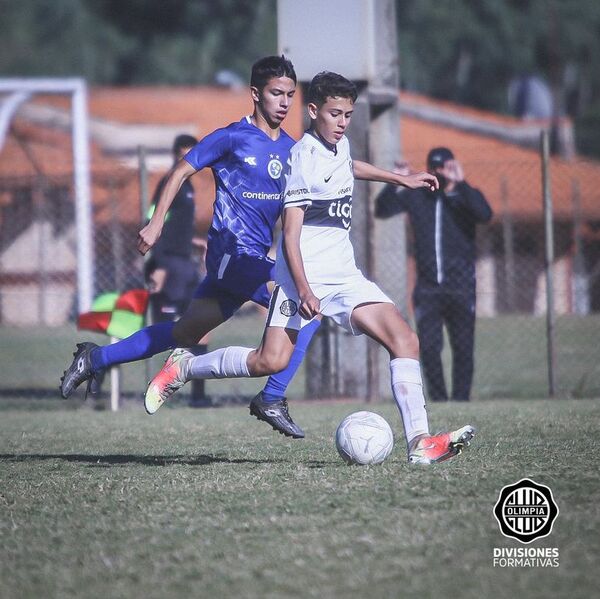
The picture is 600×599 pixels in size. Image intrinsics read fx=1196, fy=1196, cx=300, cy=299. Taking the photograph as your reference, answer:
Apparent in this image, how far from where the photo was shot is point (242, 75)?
44875mm

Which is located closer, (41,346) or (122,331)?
(122,331)

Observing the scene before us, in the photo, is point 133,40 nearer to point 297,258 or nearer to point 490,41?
point 490,41

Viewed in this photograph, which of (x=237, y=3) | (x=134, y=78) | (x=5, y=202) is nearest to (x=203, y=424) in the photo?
(x=5, y=202)

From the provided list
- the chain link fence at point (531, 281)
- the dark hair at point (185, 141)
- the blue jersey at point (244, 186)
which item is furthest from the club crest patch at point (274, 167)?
the chain link fence at point (531, 281)

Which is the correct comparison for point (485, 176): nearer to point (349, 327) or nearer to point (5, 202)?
point (5, 202)

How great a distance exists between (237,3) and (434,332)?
34758 mm

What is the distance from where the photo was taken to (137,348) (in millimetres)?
6984

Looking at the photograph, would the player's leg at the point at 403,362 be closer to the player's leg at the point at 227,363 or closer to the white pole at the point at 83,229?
the player's leg at the point at 227,363

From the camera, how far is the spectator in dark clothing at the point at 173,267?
10266mm

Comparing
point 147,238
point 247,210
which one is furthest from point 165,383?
point 247,210

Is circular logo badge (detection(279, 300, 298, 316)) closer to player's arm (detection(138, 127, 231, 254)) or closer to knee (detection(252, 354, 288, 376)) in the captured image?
knee (detection(252, 354, 288, 376))

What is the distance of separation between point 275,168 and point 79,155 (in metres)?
8.26

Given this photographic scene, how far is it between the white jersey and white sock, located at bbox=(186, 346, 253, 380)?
1.69ft

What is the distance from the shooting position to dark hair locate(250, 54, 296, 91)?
6.59 m
